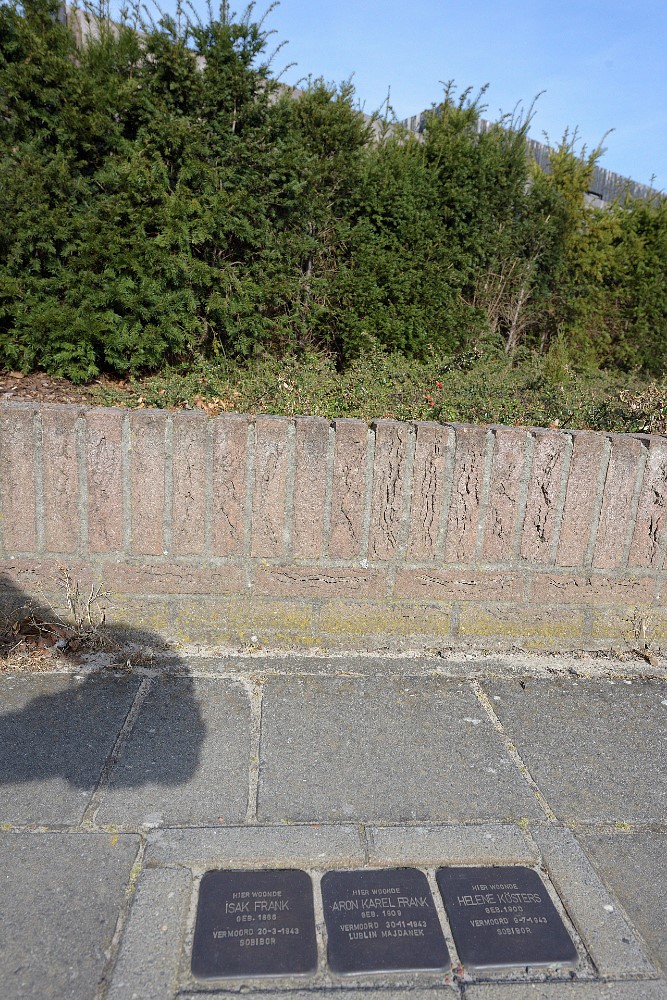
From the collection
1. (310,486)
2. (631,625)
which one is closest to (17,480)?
(310,486)

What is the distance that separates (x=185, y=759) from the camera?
8.02 feet

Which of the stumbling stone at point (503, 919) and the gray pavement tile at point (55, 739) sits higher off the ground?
the stumbling stone at point (503, 919)

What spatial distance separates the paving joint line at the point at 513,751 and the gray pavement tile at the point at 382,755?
2 cm

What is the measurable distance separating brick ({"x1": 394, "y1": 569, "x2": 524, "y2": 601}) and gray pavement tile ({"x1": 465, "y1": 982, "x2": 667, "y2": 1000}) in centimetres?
170

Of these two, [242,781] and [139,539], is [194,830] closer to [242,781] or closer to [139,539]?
[242,781]

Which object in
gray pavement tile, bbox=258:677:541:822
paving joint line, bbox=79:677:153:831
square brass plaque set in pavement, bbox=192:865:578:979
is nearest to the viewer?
square brass plaque set in pavement, bbox=192:865:578:979

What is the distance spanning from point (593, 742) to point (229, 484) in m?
1.74

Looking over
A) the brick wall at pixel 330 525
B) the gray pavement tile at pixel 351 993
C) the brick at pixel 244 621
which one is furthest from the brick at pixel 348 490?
the gray pavement tile at pixel 351 993

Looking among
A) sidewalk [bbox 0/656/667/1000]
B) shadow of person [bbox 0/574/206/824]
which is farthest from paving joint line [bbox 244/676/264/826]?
shadow of person [bbox 0/574/206/824]

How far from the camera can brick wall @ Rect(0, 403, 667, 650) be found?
10.0 feet

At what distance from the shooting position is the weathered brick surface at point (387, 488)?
309 cm

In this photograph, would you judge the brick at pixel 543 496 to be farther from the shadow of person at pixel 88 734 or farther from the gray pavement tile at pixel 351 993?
the gray pavement tile at pixel 351 993

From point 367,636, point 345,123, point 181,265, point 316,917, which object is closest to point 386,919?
point 316,917

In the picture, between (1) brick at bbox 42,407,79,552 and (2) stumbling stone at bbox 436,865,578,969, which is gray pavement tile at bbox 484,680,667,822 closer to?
(2) stumbling stone at bbox 436,865,578,969
